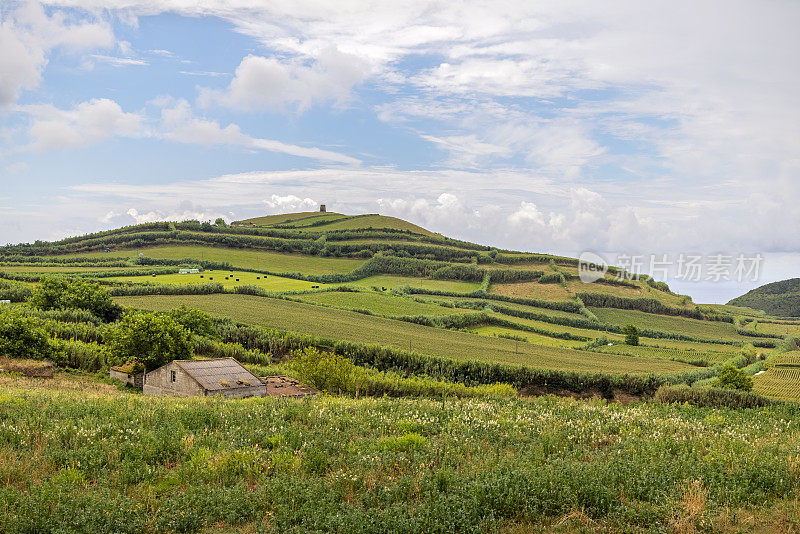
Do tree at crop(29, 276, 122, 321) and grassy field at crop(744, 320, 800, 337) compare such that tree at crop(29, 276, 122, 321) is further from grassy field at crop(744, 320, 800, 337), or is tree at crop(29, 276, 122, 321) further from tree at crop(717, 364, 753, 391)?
grassy field at crop(744, 320, 800, 337)

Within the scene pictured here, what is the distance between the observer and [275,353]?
63000 millimetres

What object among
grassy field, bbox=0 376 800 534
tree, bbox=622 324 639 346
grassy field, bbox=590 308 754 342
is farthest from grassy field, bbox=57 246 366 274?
grassy field, bbox=0 376 800 534

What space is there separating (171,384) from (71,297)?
1446 inches

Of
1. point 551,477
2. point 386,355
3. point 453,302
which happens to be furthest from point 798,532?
point 453,302

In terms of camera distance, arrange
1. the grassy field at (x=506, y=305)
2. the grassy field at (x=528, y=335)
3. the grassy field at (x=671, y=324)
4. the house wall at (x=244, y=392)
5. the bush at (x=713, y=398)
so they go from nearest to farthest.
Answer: the bush at (x=713, y=398), the house wall at (x=244, y=392), the grassy field at (x=528, y=335), the grassy field at (x=671, y=324), the grassy field at (x=506, y=305)

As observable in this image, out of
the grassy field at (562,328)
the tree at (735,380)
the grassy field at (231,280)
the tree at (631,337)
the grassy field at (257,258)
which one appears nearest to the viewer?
the tree at (735,380)

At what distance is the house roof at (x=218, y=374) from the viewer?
120ft

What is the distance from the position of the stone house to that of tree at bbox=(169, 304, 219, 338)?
19999mm

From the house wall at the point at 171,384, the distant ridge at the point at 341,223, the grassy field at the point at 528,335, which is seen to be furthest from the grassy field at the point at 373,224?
the house wall at the point at 171,384

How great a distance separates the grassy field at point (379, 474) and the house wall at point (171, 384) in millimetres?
21017

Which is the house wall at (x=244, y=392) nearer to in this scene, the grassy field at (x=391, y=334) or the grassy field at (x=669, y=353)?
the grassy field at (x=391, y=334)

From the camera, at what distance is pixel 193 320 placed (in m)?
60.4

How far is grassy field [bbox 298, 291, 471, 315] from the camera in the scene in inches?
3698

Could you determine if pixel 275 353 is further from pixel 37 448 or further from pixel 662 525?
pixel 662 525
